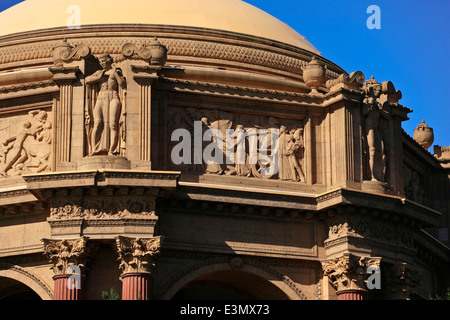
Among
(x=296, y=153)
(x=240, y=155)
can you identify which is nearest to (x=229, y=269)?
(x=240, y=155)

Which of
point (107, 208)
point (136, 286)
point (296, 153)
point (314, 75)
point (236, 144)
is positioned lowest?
point (136, 286)

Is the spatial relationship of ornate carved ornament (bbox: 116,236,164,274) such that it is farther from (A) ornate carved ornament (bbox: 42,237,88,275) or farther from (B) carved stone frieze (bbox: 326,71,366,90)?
Answer: (B) carved stone frieze (bbox: 326,71,366,90)

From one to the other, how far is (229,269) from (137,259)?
11.9ft

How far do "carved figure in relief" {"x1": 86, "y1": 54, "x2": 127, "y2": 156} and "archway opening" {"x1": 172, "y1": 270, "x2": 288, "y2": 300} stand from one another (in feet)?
17.6

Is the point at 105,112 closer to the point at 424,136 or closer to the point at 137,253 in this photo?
the point at 137,253

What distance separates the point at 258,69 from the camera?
2224 inches

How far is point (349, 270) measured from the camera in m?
51.1

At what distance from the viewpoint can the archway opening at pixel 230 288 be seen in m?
52.2

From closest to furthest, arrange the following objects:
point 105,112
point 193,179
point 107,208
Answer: point 107,208
point 105,112
point 193,179

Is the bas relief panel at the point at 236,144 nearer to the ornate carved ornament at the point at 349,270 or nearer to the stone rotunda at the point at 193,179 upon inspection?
the stone rotunda at the point at 193,179

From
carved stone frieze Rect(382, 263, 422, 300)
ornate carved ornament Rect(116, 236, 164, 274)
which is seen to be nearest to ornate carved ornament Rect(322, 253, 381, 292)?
carved stone frieze Rect(382, 263, 422, 300)

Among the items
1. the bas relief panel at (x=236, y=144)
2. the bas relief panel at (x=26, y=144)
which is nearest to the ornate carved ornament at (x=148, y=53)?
the bas relief panel at (x=236, y=144)

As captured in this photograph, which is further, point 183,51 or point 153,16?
point 153,16

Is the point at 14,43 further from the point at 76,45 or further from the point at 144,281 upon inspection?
the point at 144,281
